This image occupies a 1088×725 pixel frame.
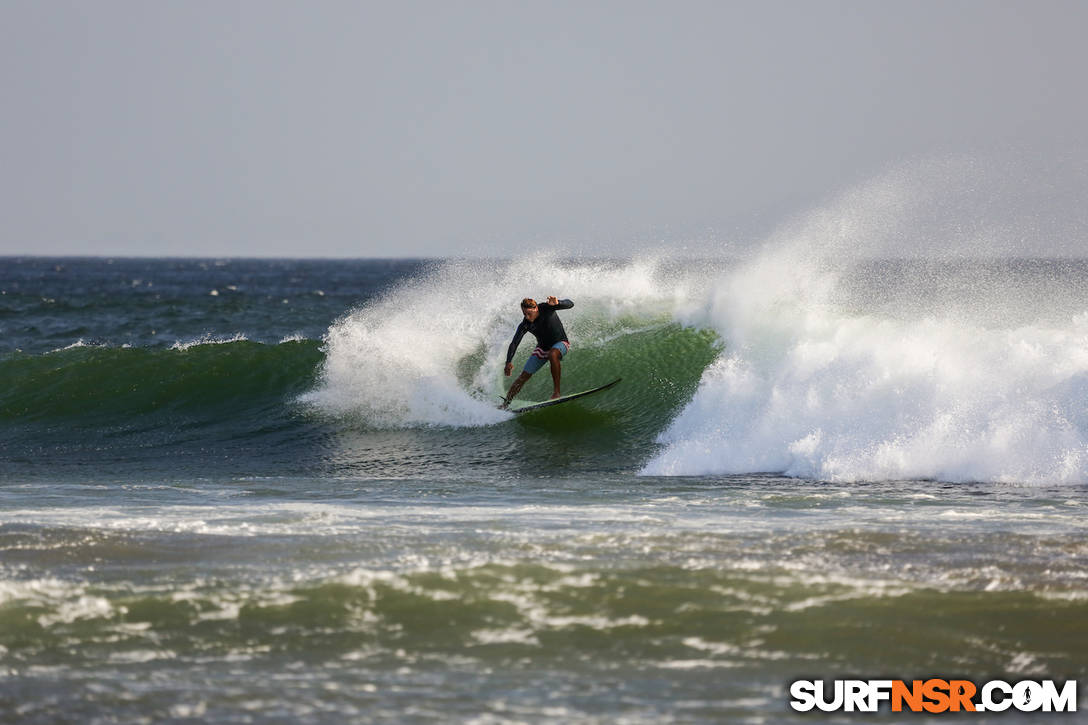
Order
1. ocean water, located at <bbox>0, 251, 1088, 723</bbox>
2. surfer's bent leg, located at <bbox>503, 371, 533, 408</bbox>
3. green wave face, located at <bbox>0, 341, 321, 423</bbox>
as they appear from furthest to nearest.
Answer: green wave face, located at <bbox>0, 341, 321, 423</bbox> < surfer's bent leg, located at <bbox>503, 371, 533, 408</bbox> < ocean water, located at <bbox>0, 251, 1088, 723</bbox>

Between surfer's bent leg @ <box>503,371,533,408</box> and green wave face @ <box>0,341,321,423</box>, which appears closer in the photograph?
surfer's bent leg @ <box>503,371,533,408</box>

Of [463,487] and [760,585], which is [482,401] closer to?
[463,487]

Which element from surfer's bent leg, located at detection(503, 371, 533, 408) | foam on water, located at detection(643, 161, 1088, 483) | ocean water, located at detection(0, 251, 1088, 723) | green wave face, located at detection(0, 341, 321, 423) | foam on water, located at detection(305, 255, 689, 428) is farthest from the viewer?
green wave face, located at detection(0, 341, 321, 423)

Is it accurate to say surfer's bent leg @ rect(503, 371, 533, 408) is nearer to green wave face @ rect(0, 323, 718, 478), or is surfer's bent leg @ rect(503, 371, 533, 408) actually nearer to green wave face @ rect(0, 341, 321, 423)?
green wave face @ rect(0, 323, 718, 478)

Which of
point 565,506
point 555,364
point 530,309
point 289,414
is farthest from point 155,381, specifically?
point 565,506

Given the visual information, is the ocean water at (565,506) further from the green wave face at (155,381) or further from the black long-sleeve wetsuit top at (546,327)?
the black long-sleeve wetsuit top at (546,327)

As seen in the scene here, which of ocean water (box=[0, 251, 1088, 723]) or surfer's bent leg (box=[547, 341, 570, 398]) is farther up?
surfer's bent leg (box=[547, 341, 570, 398])

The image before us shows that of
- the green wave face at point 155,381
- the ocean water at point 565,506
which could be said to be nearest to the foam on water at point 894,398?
the ocean water at point 565,506

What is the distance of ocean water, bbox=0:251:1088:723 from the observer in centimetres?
561

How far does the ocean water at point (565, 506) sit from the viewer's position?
5.61m

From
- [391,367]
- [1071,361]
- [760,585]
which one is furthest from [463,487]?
[1071,361]

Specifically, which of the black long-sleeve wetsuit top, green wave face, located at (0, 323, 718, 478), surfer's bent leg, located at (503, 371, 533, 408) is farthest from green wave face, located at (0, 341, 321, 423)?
the black long-sleeve wetsuit top

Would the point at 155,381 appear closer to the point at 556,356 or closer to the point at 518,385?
the point at 518,385

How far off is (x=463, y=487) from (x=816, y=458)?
3647mm
